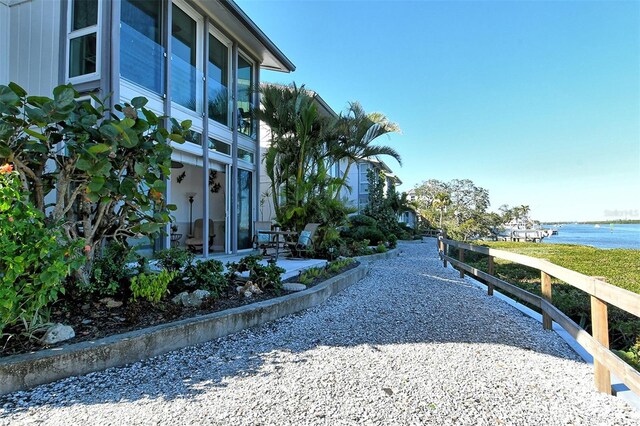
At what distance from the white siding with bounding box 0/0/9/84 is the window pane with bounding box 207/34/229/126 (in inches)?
139

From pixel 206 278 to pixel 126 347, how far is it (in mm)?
1486

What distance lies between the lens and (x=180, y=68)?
7.12 m

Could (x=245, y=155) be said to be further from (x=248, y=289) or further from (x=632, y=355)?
(x=632, y=355)

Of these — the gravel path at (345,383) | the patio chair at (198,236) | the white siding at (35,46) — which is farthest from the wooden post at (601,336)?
the patio chair at (198,236)

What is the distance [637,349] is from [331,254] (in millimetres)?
5415

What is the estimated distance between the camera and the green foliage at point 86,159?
2.90m

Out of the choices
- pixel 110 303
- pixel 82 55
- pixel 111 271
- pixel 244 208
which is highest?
pixel 82 55

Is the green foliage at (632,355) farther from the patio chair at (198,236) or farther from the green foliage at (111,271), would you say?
the patio chair at (198,236)

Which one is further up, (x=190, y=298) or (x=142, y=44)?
(x=142, y=44)

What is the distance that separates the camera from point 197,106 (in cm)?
758

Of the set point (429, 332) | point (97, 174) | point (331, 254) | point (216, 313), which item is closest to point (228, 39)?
point (331, 254)

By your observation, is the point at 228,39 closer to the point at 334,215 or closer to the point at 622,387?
the point at 334,215

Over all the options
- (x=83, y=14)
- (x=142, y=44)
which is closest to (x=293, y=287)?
(x=142, y=44)

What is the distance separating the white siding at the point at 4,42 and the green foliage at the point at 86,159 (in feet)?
14.6
